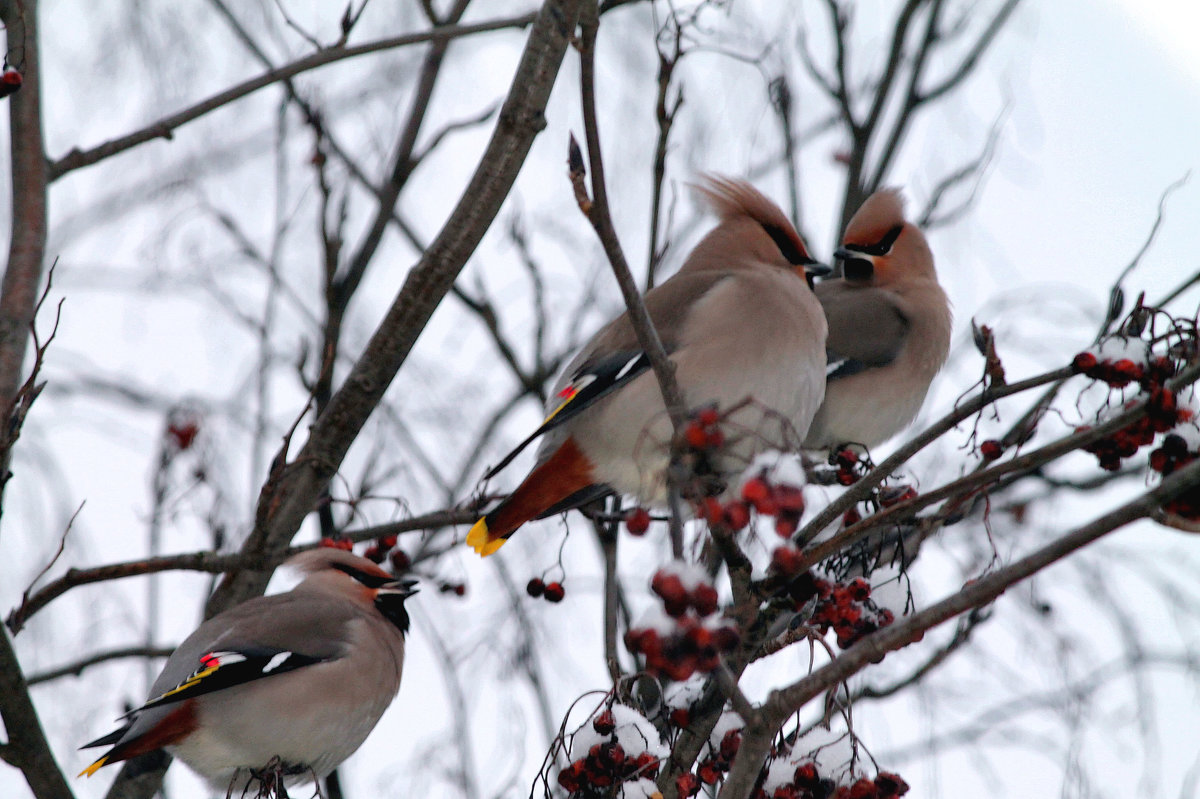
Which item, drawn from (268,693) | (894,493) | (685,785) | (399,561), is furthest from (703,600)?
(399,561)

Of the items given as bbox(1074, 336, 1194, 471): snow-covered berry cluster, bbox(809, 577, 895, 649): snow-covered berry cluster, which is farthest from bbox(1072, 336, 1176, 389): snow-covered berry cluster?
bbox(809, 577, 895, 649): snow-covered berry cluster

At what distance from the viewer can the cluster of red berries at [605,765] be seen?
2277 mm

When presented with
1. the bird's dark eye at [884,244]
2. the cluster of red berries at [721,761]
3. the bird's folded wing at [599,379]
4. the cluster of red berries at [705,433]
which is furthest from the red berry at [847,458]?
the bird's dark eye at [884,244]

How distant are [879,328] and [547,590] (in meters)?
1.63

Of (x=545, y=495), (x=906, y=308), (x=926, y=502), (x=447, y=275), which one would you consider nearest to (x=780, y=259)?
(x=906, y=308)

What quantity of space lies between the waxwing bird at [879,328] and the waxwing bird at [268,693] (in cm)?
152

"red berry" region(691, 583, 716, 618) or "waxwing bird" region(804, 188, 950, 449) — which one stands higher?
"waxwing bird" region(804, 188, 950, 449)

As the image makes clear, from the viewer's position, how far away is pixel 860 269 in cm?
498

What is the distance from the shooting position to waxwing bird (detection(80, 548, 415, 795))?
3.50 metres

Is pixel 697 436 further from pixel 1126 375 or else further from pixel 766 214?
pixel 766 214

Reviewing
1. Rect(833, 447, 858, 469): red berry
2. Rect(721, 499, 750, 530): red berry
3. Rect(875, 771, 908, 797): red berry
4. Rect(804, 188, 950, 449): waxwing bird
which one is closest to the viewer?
Rect(721, 499, 750, 530): red berry

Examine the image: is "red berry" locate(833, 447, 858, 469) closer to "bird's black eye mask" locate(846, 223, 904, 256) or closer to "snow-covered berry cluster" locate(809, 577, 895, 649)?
"snow-covered berry cluster" locate(809, 577, 895, 649)

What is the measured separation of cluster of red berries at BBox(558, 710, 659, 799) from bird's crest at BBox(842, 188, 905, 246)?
115 inches

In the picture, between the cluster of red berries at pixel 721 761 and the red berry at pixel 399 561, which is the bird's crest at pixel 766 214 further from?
the cluster of red berries at pixel 721 761
